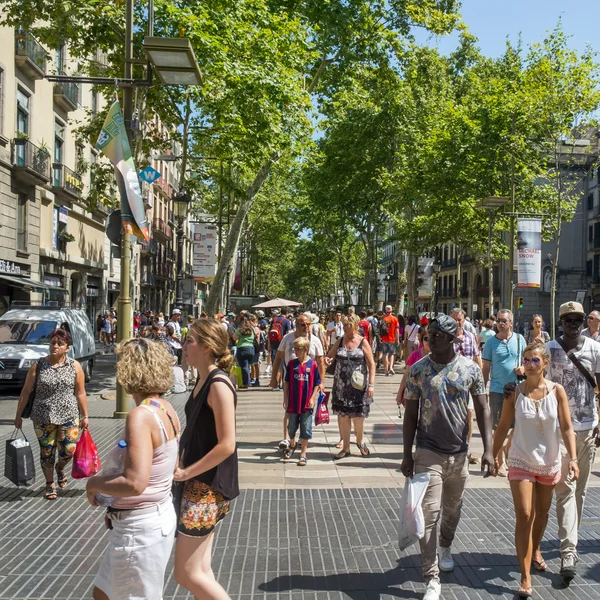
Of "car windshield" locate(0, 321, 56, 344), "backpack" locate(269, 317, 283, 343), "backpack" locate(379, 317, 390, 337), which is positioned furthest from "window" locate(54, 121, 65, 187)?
"backpack" locate(379, 317, 390, 337)

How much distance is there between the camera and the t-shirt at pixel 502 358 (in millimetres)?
7773

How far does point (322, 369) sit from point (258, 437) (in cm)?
170

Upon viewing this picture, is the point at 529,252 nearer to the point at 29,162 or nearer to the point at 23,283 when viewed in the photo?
the point at 23,283

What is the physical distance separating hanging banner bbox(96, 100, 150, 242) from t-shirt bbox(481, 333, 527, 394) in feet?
18.3

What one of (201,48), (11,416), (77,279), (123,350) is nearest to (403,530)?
(123,350)

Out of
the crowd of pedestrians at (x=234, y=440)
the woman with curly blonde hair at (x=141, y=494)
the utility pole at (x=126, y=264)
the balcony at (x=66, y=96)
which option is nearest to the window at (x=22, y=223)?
the balcony at (x=66, y=96)

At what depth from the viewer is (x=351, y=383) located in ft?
28.7

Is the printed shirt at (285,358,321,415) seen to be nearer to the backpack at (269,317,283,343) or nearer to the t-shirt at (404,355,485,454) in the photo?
the t-shirt at (404,355,485,454)

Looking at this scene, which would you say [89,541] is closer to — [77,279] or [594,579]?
[594,579]

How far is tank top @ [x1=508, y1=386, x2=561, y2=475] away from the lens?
4543 millimetres

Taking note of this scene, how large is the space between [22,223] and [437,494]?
83.3ft

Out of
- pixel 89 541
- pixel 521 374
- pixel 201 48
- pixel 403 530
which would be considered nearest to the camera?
pixel 403 530

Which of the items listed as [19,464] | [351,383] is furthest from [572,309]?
[19,464]

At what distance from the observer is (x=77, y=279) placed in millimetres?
34344
